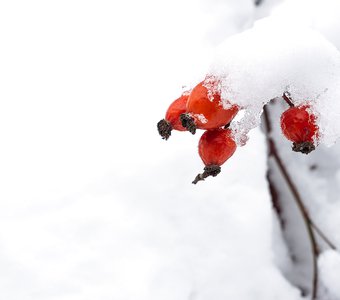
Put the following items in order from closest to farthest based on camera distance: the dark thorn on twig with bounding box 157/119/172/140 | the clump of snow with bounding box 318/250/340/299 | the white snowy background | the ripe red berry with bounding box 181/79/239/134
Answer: the ripe red berry with bounding box 181/79/239/134
the dark thorn on twig with bounding box 157/119/172/140
the white snowy background
the clump of snow with bounding box 318/250/340/299

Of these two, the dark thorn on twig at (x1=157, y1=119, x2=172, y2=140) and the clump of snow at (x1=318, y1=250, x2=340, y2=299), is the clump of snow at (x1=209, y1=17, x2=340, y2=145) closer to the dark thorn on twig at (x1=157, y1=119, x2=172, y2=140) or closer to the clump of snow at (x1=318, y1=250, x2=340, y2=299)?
the dark thorn on twig at (x1=157, y1=119, x2=172, y2=140)

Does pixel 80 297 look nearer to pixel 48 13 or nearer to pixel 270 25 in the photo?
pixel 270 25

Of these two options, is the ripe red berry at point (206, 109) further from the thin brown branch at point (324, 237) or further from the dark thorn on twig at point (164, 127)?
the thin brown branch at point (324, 237)

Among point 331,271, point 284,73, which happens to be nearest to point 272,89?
point 284,73

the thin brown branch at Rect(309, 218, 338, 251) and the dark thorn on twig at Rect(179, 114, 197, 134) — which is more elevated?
the thin brown branch at Rect(309, 218, 338, 251)

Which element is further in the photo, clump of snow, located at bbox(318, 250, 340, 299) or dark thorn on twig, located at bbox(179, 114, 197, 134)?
clump of snow, located at bbox(318, 250, 340, 299)

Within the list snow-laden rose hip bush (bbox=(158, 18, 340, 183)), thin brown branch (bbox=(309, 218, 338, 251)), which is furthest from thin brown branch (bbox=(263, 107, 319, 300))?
snow-laden rose hip bush (bbox=(158, 18, 340, 183))

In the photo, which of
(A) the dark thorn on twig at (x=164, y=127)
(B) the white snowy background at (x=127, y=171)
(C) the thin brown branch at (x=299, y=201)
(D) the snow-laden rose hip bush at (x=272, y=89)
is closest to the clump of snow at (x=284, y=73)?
(D) the snow-laden rose hip bush at (x=272, y=89)

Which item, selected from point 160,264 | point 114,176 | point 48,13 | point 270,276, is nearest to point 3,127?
point 114,176

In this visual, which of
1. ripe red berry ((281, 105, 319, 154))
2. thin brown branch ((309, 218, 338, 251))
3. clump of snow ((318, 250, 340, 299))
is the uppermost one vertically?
thin brown branch ((309, 218, 338, 251))

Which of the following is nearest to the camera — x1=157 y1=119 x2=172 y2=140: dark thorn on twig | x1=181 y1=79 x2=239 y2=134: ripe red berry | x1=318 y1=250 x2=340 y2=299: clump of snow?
x1=181 y1=79 x2=239 y2=134: ripe red berry
